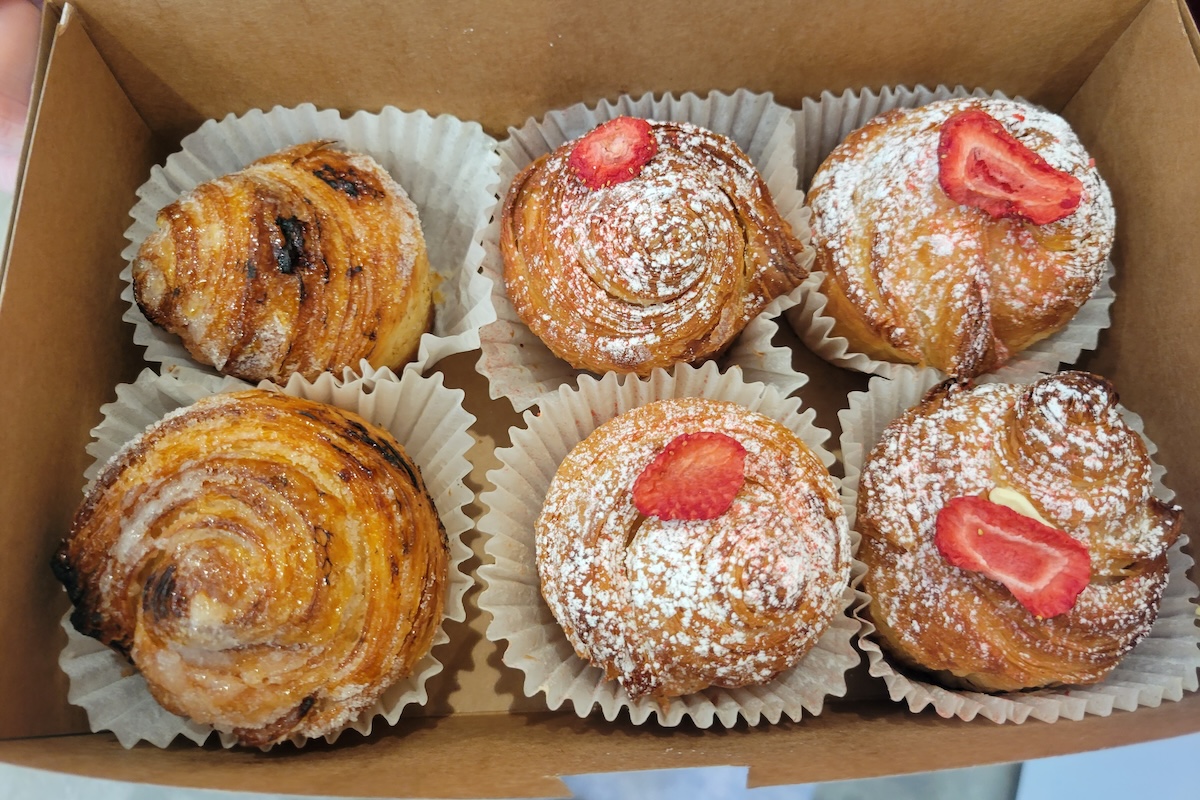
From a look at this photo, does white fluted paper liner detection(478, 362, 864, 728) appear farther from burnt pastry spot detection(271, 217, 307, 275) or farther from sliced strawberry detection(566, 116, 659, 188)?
burnt pastry spot detection(271, 217, 307, 275)

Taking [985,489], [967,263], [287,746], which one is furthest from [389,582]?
[967,263]

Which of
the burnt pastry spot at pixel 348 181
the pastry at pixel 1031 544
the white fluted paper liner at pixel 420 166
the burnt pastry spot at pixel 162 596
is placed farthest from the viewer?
the white fluted paper liner at pixel 420 166

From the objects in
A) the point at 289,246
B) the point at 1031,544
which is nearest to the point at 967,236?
the point at 1031,544

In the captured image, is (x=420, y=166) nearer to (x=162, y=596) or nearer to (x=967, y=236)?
(x=162, y=596)

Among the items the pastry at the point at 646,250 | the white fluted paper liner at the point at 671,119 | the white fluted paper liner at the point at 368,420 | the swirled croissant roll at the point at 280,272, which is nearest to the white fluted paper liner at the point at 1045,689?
the white fluted paper liner at the point at 671,119

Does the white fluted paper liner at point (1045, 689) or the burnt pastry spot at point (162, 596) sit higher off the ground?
the burnt pastry spot at point (162, 596)

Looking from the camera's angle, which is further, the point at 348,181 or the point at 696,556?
the point at 348,181

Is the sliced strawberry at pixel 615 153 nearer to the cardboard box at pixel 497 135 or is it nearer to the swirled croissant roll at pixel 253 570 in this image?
the cardboard box at pixel 497 135
